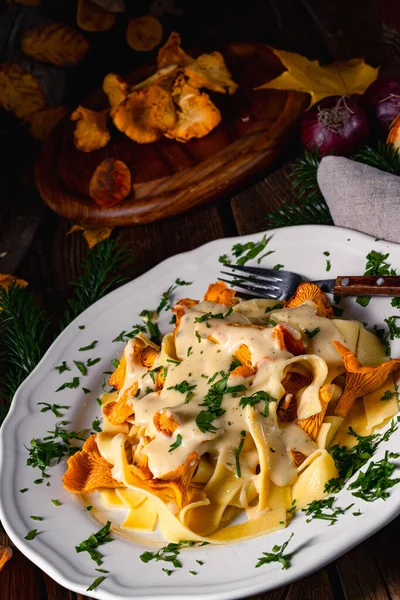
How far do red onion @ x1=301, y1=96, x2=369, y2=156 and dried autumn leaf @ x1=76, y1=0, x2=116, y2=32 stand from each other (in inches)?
84.7

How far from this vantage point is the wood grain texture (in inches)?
190

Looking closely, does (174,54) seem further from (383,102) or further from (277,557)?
(277,557)

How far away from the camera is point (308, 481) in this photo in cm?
271

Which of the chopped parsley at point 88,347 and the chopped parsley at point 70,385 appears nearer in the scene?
the chopped parsley at point 70,385

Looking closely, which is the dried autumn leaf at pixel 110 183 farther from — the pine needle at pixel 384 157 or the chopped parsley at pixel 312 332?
the chopped parsley at pixel 312 332

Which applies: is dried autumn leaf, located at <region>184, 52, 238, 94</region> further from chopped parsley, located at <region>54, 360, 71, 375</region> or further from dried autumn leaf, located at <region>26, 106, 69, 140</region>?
chopped parsley, located at <region>54, 360, 71, 375</region>

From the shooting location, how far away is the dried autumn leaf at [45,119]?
19.5 feet

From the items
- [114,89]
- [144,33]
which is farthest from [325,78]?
[144,33]

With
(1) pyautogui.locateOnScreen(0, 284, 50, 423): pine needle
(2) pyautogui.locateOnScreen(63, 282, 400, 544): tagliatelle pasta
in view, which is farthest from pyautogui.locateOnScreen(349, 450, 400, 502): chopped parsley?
(1) pyautogui.locateOnScreen(0, 284, 50, 423): pine needle

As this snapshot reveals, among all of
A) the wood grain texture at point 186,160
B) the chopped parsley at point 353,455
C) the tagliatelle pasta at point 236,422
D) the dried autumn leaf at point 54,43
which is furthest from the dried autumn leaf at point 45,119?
the chopped parsley at point 353,455

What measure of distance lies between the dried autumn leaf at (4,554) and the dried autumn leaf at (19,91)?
11.6 feet

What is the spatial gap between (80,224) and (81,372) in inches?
62.9

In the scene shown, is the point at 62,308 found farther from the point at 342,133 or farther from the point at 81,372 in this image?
the point at 342,133

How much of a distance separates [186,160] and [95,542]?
9.17 feet
